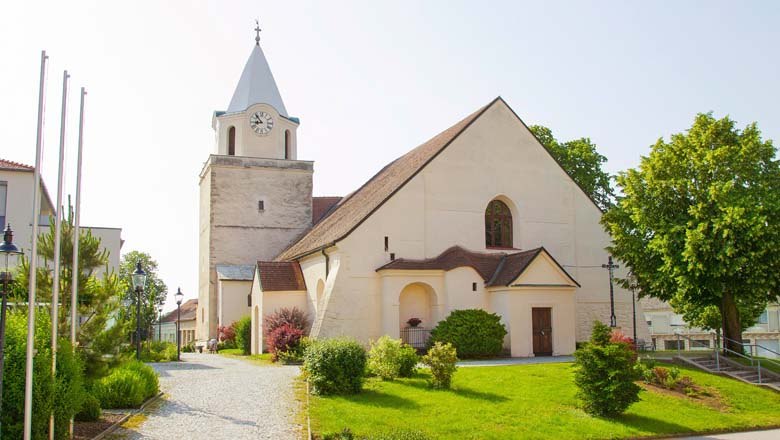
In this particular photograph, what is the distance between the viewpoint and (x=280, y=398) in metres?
17.5

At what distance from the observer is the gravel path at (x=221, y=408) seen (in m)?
13.8

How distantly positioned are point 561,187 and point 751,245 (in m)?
12.3

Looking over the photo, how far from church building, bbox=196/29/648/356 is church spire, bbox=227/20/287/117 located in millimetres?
11033

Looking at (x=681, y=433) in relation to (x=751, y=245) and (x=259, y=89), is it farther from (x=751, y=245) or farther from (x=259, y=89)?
(x=259, y=89)

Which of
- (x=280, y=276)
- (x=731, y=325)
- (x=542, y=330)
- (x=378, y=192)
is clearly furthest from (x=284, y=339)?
(x=731, y=325)

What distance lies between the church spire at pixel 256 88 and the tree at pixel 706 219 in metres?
26.2

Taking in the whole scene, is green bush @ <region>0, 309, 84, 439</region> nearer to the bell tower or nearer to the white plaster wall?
the white plaster wall

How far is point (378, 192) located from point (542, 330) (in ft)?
35.2

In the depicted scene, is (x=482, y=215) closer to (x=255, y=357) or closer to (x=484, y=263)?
(x=484, y=263)

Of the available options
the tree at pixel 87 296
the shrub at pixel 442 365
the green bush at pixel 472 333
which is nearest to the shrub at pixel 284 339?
the green bush at pixel 472 333

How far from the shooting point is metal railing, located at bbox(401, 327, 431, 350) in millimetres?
29547

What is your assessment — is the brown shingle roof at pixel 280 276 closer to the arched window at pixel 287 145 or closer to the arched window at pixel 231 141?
the arched window at pixel 287 145

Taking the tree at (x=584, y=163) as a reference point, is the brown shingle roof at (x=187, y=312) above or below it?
below

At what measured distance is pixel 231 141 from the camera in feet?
152
